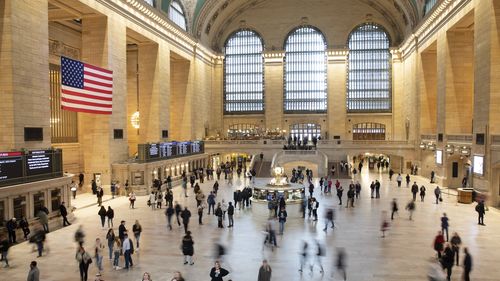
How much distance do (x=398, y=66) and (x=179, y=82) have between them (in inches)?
938

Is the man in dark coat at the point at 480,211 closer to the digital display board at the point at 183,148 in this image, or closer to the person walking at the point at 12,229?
the person walking at the point at 12,229

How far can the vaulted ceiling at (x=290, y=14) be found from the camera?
137 ft

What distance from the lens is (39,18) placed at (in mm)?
17672

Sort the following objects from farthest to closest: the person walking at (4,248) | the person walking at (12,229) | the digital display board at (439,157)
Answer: the digital display board at (439,157) → the person walking at (12,229) → the person walking at (4,248)

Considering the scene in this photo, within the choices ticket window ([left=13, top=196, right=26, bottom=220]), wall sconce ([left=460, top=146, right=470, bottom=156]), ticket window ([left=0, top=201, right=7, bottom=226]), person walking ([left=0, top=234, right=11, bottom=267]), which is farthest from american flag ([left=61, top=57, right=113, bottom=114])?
wall sconce ([left=460, top=146, right=470, bottom=156])

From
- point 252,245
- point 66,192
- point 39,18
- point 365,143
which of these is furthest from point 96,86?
point 365,143

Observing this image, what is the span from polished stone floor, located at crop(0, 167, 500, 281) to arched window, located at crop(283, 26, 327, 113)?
1110 inches

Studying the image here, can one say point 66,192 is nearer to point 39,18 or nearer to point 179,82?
point 39,18

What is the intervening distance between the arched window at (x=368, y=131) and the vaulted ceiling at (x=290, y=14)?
30.7 feet

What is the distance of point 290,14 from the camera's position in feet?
151

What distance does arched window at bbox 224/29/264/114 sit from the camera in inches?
1873

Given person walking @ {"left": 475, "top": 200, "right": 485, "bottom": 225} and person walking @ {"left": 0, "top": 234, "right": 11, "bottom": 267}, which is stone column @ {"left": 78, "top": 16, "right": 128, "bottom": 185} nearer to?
person walking @ {"left": 0, "top": 234, "right": 11, "bottom": 267}

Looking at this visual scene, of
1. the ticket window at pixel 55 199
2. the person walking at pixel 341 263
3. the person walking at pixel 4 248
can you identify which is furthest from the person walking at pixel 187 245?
the ticket window at pixel 55 199

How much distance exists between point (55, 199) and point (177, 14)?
77.2ft
